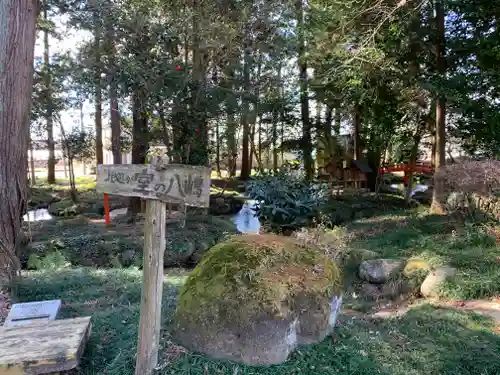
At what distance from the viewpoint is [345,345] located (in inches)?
102

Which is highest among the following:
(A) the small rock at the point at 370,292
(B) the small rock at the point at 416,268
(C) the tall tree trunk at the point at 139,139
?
(C) the tall tree trunk at the point at 139,139

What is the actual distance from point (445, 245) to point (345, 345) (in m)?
3.68

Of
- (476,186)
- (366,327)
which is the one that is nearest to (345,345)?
(366,327)

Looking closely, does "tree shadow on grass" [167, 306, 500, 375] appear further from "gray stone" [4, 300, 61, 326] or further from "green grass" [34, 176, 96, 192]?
"green grass" [34, 176, 96, 192]

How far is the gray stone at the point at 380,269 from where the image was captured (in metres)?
5.04

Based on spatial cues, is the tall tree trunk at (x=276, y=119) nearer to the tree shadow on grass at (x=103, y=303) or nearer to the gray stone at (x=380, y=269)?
the gray stone at (x=380, y=269)

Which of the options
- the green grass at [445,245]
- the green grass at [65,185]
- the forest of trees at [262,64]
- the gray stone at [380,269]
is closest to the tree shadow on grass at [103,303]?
the gray stone at [380,269]

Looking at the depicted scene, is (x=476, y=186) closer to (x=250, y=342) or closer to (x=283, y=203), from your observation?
(x=283, y=203)

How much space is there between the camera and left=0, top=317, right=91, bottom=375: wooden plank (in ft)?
7.11

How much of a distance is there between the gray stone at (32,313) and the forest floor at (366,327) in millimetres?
186

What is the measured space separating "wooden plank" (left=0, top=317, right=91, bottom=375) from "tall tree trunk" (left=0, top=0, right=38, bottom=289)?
1.62 m

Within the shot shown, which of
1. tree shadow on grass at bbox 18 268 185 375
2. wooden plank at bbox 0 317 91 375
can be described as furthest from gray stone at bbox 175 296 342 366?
wooden plank at bbox 0 317 91 375

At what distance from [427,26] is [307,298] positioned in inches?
293

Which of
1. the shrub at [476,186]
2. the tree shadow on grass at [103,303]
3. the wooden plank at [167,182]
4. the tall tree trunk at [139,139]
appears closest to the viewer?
the wooden plank at [167,182]
